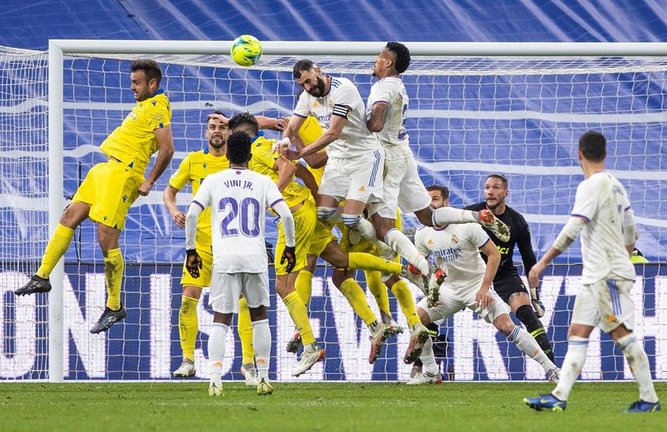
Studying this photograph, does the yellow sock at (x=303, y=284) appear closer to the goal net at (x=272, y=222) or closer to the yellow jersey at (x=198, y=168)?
the yellow jersey at (x=198, y=168)

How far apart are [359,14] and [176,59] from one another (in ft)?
16.2

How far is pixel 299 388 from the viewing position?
11.4 m

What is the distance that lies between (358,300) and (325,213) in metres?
0.99

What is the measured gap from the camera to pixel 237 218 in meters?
9.61

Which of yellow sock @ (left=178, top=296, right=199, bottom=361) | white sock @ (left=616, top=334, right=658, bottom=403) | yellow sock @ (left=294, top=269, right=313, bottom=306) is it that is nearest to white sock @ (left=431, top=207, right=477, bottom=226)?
yellow sock @ (left=294, top=269, right=313, bottom=306)

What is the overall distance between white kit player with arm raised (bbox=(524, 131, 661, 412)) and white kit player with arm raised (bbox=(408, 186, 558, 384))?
3.31 meters

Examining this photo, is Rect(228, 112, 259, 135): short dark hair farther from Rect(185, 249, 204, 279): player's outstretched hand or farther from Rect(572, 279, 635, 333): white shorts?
Rect(572, 279, 635, 333): white shorts

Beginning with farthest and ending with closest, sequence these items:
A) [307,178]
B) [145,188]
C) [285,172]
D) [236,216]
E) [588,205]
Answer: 1. [307,178]
2. [145,188]
3. [285,172]
4. [236,216]
5. [588,205]

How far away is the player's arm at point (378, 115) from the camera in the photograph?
36.7ft

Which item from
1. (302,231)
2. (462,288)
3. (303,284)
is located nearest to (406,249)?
(462,288)

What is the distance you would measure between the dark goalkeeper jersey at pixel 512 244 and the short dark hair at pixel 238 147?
130 inches

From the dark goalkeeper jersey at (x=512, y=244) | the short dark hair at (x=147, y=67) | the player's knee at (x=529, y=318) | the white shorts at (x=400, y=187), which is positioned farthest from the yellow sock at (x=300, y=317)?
the short dark hair at (x=147, y=67)

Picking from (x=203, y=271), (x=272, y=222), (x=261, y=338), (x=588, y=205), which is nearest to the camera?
(x=588, y=205)

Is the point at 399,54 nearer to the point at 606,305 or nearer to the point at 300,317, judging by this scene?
the point at 300,317
